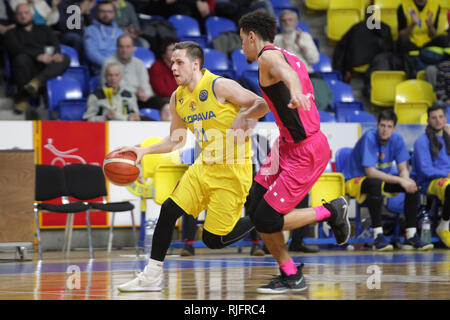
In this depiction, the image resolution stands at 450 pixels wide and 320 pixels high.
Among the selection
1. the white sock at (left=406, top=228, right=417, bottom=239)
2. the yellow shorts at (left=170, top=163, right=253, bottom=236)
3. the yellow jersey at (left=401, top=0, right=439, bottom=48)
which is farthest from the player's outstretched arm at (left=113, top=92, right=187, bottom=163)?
the yellow jersey at (left=401, top=0, right=439, bottom=48)

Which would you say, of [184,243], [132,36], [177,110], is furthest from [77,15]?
[177,110]

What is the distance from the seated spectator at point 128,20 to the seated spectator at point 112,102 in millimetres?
1503

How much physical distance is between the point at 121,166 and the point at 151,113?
5.87m

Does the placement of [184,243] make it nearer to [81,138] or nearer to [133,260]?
[133,260]

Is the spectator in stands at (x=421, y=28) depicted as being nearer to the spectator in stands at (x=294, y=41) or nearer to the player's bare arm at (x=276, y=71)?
the spectator in stands at (x=294, y=41)

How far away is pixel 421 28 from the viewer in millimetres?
14156

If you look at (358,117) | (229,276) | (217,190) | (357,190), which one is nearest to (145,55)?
(358,117)

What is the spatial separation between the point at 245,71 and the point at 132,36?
203cm

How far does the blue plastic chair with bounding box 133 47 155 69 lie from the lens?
40.7 ft

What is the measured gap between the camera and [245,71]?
38.6ft

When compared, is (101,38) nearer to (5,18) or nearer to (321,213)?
(5,18)

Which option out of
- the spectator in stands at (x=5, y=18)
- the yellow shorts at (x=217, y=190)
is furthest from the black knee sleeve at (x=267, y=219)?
the spectator in stands at (x=5, y=18)

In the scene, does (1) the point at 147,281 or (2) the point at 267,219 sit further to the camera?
(1) the point at 147,281

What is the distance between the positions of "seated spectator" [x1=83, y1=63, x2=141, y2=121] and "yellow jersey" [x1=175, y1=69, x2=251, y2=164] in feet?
16.6
